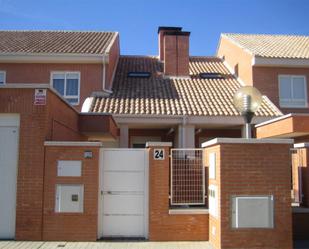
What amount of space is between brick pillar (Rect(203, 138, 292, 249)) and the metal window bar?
1.05 m

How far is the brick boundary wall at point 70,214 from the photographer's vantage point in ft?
30.3

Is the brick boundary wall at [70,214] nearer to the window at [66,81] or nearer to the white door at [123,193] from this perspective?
the white door at [123,193]

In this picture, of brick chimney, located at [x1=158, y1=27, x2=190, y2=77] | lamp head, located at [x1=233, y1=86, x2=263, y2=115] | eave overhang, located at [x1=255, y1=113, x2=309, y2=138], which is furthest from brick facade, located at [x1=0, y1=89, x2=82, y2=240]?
brick chimney, located at [x1=158, y1=27, x2=190, y2=77]

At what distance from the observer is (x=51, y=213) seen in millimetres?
9250

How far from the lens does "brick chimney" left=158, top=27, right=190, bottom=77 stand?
779 inches

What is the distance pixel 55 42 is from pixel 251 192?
13908 millimetres

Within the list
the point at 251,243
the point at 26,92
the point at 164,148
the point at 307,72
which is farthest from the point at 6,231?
the point at 307,72

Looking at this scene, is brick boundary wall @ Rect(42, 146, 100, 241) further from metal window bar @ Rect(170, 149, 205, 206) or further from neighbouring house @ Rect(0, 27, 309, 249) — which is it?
metal window bar @ Rect(170, 149, 205, 206)

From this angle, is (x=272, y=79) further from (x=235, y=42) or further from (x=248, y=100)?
(x=248, y=100)

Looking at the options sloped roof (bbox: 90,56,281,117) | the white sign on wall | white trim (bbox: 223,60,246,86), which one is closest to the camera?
the white sign on wall

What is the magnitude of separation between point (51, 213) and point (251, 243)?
4.52m

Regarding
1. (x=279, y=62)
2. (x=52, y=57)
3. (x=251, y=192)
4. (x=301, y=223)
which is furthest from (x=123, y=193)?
(x=279, y=62)

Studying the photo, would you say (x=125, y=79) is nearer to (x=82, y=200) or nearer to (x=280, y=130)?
(x=280, y=130)

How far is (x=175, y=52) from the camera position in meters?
20.1
